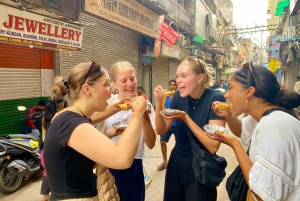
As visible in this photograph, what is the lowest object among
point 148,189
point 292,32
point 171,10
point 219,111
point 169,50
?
point 148,189

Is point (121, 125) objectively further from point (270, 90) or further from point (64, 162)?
point (270, 90)

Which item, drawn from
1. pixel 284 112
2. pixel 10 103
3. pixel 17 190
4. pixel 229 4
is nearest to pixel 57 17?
pixel 10 103

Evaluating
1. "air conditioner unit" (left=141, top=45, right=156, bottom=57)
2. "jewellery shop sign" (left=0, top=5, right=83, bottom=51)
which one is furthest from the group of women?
"air conditioner unit" (left=141, top=45, right=156, bottom=57)

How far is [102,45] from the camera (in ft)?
31.8

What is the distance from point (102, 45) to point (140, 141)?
7984 mm

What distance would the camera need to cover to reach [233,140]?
1701mm

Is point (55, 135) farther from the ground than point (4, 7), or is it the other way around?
point (4, 7)

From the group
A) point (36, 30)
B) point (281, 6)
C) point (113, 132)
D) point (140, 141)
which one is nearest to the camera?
point (113, 132)

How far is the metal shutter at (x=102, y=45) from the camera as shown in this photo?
835 cm

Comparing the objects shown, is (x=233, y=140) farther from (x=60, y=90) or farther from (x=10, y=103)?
(x=10, y=103)

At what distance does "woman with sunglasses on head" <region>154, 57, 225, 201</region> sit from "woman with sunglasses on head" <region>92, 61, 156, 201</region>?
0.18 meters

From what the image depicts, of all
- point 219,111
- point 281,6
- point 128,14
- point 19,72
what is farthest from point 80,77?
point 281,6

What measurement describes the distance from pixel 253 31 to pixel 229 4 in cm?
1695

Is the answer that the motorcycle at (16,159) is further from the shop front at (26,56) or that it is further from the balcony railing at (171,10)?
the balcony railing at (171,10)
